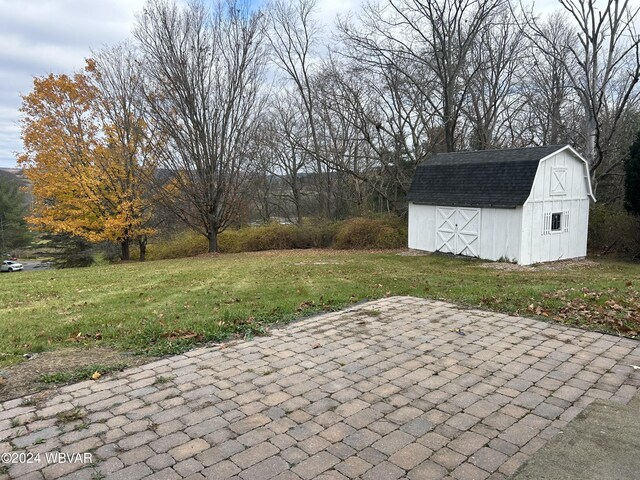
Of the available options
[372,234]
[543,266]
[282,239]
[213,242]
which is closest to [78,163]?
[213,242]

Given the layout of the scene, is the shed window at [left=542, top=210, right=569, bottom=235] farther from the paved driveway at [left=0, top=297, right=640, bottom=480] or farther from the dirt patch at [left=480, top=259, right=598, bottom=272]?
the paved driveway at [left=0, top=297, right=640, bottom=480]

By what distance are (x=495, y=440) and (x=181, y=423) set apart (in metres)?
2.31

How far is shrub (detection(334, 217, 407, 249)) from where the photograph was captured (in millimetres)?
19719

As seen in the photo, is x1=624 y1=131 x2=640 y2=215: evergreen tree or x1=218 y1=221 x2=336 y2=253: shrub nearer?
x1=624 y1=131 x2=640 y2=215: evergreen tree

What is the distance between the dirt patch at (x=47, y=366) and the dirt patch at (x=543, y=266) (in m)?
11.4

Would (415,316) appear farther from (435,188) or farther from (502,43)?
(502,43)

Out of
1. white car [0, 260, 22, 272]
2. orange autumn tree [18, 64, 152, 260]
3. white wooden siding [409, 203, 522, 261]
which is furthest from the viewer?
white car [0, 260, 22, 272]

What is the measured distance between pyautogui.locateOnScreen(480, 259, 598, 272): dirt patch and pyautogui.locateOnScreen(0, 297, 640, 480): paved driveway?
8.40m

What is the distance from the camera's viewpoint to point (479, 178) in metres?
15.4

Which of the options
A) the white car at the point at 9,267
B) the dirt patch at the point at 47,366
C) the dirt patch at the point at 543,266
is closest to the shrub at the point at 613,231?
the dirt patch at the point at 543,266

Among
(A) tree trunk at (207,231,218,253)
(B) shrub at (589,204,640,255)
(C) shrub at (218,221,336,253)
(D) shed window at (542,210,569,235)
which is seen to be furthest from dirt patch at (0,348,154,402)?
(B) shrub at (589,204,640,255)

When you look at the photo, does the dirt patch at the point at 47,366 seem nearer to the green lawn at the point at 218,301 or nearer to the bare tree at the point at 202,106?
the green lawn at the point at 218,301

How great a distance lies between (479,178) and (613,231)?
610 centimetres

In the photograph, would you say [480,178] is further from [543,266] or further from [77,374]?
[77,374]
